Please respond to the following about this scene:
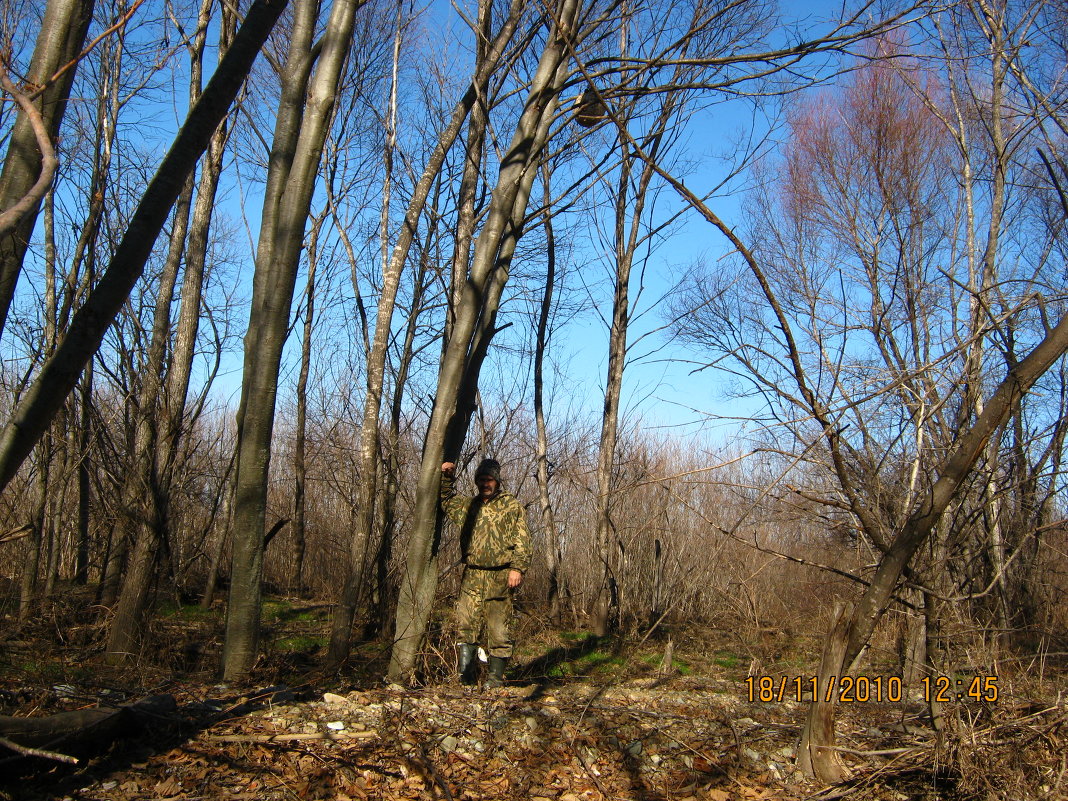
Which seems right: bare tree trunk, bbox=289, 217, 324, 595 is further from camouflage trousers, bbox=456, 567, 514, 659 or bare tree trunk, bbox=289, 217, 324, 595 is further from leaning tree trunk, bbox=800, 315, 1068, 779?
leaning tree trunk, bbox=800, 315, 1068, 779

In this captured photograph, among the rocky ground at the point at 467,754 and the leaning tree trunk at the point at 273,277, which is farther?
the leaning tree trunk at the point at 273,277

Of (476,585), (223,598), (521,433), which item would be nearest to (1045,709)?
(476,585)

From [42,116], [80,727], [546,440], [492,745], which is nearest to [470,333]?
[492,745]

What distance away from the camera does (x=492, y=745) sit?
4270mm

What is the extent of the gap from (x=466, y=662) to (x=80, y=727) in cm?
287

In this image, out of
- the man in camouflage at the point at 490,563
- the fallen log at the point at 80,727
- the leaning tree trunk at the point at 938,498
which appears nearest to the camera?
the fallen log at the point at 80,727

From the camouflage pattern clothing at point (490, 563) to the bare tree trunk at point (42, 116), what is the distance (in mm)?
3364

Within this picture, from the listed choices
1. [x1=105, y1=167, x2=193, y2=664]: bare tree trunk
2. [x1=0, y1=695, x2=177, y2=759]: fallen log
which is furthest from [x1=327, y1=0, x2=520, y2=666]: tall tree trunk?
[x1=0, y1=695, x2=177, y2=759]: fallen log

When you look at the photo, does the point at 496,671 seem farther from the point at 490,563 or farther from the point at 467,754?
the point at 467,754

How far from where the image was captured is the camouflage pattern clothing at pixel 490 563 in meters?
5.91

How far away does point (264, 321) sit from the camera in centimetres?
470

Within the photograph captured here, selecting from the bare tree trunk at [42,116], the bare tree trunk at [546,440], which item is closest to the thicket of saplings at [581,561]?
the bare tree trunk at [546,440]

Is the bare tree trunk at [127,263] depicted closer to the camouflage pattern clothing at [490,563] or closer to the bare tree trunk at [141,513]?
the camouflage pattern clothing at [490,563]

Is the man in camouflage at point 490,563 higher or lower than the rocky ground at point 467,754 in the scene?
higher
